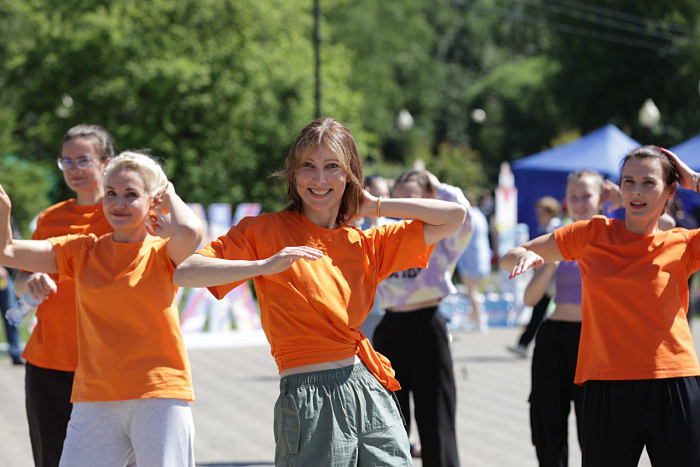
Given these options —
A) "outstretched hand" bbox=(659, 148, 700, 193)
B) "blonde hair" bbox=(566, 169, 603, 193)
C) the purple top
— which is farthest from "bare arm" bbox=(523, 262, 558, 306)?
"outstretched hand" bbox=(659, 148, 700, 193)

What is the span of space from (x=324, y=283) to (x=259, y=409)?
532 cm

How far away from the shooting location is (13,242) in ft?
12.7

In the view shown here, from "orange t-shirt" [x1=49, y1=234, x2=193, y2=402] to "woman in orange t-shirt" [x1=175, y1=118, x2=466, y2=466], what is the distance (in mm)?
620

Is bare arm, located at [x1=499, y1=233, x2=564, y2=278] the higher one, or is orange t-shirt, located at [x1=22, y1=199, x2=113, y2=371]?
bare arm, located at [x1=499, y1=233, x2=564, y2=278]

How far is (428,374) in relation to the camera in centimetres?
537

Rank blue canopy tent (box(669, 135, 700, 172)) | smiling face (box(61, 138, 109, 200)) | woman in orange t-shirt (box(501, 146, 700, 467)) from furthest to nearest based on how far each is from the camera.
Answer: blue canopy tent (box(669, 135, 700, 172))
smiling face (box(61, 138, 109, 200))
woman in orange t-shirt (box(501, 146, 700, 467))

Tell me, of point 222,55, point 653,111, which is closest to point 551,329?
point 653,111

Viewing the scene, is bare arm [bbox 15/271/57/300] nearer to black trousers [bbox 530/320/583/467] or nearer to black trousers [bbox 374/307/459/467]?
black trousers [bbox 374/307/459/467]

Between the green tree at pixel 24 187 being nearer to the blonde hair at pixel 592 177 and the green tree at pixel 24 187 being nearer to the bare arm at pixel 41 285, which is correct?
the blonde hair at pixel 592 177

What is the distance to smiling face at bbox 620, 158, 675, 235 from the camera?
391cm

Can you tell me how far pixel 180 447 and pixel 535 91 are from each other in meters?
44.2

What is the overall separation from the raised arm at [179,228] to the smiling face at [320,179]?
24.3 inches

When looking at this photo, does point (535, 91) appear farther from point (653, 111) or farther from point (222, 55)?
point (653, 111)

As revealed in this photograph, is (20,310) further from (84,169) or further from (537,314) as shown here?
(537,314)
